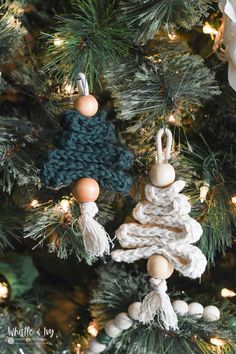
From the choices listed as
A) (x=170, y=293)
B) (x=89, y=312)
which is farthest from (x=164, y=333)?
(x=89, y=312)

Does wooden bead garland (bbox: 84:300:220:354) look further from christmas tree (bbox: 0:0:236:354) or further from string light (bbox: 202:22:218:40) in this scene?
string light (bbox: 202:22:218:40)

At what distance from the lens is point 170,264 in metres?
0.47

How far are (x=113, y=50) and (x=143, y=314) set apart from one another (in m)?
0.29

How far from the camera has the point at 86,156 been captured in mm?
454

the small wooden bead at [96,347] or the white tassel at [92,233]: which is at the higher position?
the white tassel at [92,233]

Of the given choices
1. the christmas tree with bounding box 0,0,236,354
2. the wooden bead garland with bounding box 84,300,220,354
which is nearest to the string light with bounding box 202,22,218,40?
the christmas tree with bounding box 0,0,236,354

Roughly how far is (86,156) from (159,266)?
138 mm

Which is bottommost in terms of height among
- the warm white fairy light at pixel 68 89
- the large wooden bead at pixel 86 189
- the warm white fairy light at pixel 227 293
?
the warm white fairy light at pixel 227 293

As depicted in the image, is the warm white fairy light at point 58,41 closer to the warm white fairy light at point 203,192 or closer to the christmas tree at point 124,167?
the christmas tree at point 124,167

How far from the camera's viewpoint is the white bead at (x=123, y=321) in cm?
59

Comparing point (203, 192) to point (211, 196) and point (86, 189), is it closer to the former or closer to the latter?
point (211, 196)

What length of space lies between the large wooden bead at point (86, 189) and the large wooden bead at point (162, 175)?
0.20 ft

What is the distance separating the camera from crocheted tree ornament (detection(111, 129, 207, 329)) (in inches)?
17.7

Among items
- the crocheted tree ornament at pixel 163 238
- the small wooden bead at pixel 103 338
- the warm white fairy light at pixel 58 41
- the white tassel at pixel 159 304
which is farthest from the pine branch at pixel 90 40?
the small wooden bead at pixel 103 338
